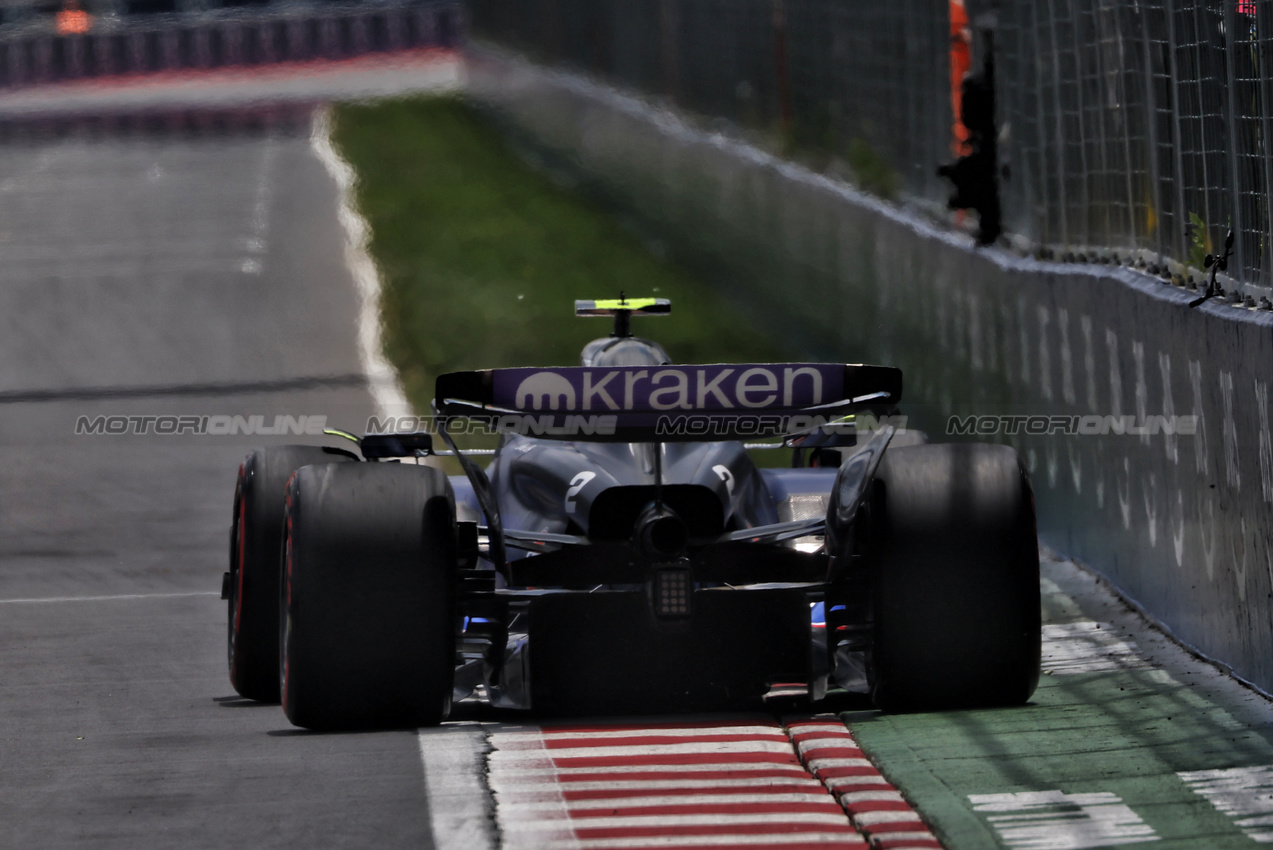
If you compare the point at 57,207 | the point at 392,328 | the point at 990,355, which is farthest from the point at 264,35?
the point at 990,355

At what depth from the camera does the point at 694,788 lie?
21.2ft

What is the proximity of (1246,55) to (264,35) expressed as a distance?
96.8 feet

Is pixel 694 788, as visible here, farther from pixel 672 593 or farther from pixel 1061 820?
pixel 1061 820

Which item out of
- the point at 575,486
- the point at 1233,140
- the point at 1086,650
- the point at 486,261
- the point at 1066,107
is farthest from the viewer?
the point at 486,261

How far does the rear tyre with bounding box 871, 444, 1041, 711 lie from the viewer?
7.09 m

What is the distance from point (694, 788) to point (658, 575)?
96 cm

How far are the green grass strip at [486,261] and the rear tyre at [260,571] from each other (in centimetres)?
853

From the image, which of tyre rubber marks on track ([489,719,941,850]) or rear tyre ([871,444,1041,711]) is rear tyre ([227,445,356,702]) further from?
rear tyre ([871,444,1041,711])

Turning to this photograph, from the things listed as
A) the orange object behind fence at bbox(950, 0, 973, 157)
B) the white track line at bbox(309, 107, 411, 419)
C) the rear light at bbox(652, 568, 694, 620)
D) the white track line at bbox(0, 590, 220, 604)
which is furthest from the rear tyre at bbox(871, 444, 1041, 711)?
the white track line at bbox(309, 107, 411, 419)

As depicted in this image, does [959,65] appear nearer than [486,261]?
Yes

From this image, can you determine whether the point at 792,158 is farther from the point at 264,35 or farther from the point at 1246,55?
the point at 264,35

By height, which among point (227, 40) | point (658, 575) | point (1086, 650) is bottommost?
point (1086, 650)

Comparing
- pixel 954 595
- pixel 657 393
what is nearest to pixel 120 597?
pixel 657 393

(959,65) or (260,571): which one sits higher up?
(959,65)
